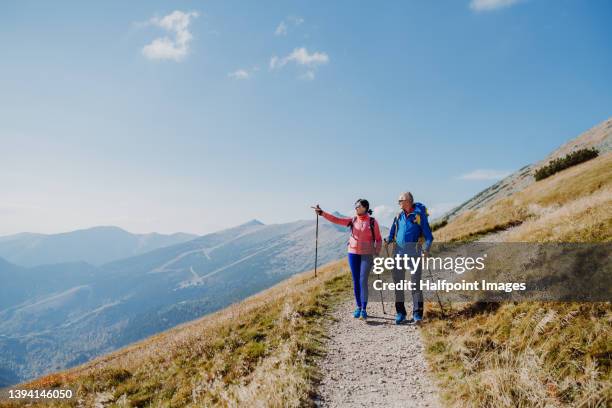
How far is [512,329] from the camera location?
23.2ft

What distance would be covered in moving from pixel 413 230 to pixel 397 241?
0.64m

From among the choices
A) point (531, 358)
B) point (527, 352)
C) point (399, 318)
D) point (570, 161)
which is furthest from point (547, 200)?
point (531, 358)

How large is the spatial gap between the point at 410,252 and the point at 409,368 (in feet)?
10.1

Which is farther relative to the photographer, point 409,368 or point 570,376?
point 409,368

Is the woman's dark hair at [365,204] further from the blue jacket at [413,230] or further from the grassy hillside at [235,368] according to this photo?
the grassy hillside at [235,368]

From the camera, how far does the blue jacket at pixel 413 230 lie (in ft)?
30.9

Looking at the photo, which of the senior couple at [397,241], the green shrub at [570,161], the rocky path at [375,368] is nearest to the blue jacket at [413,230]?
the senior couple at [397,241]

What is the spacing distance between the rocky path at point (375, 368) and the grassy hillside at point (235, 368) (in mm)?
493

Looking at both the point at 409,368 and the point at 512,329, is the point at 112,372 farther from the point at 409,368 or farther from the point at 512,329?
the point at 512,329

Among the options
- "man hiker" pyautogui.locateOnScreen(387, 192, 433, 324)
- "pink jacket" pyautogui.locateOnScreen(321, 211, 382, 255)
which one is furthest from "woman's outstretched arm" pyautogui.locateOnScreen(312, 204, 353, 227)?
"man hiker" pyautogui.locateOnScreen(387, 192, 433, 324)

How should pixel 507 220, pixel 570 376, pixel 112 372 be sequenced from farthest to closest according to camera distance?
pixel 507 220 → pixel 112 372 → pixel 570 376

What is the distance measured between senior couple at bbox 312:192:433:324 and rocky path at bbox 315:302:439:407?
2.16 ft

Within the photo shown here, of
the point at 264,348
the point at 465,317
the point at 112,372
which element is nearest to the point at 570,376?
the point at 465,317

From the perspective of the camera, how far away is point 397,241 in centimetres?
995
